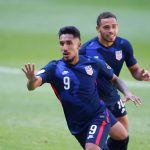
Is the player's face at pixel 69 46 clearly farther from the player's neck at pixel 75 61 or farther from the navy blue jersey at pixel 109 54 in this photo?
the navy blue jersey at pixel 109 54

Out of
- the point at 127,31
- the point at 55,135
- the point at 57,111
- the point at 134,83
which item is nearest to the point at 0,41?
the point at 127,31

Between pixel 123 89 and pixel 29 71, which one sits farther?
pixel 123 89

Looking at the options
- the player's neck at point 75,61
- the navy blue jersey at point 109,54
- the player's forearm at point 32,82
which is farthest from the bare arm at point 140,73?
the player's forearm at point 32,82

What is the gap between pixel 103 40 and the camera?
1033 centimetres

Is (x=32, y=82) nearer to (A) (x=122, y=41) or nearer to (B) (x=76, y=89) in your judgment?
(B) (x=76, y=89)

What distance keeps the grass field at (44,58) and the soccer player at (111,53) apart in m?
1.46

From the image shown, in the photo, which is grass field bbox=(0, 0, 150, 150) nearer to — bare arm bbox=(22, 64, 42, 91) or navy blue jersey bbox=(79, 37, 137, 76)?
navy blue jersey bbox=(79, 37, 137, 76)

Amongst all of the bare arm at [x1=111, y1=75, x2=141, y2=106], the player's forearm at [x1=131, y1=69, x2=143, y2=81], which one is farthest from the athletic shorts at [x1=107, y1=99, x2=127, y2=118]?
the bare arm at [x1=111, y1=75, x2=141, y2=106]

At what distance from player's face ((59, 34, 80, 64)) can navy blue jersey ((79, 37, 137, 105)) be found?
1051 mm

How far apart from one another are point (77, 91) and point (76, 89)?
0.09ft

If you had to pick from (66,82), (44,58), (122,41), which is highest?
(122,41)

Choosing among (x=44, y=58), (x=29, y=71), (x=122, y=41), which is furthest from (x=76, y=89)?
(x=44, y=58)

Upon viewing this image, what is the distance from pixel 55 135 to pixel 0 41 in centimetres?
1171

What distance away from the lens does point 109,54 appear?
1031 centimetres
